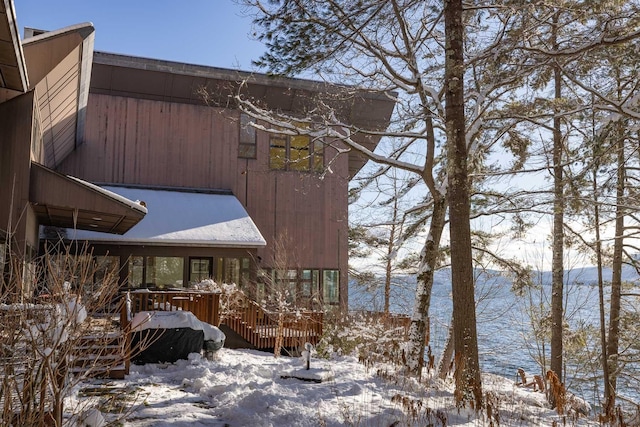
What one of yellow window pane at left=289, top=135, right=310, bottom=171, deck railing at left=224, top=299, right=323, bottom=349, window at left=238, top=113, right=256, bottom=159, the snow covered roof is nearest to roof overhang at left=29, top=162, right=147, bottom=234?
deck railing at left=224, top=299, right=323, bottom=349

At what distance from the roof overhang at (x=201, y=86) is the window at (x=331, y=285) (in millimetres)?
Result: 5181

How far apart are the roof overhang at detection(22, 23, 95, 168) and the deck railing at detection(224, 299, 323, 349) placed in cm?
632

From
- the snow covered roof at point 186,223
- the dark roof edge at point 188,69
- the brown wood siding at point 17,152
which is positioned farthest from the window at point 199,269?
the brown wood siding at point 17,152

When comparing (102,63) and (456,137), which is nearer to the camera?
(456,137)

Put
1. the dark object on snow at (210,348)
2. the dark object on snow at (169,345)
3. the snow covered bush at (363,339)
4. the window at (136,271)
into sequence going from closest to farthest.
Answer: the dark object on snow at (169,345) → the dark object on snow at (210,348) → the snow covered bush at (363,339) → the window at (136,271)

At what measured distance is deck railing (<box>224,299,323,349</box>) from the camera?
12852mm

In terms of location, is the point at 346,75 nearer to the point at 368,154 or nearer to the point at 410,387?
the point at 368,154

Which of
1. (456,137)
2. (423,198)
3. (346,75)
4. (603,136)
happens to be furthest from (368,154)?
(423,198)

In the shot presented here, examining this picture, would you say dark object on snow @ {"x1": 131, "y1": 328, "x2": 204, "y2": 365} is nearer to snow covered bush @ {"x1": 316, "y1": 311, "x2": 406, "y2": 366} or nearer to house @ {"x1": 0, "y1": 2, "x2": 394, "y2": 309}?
snow covered bush @ {"x1": 316, "y1": 311, "x2": 406, "y2": 366}

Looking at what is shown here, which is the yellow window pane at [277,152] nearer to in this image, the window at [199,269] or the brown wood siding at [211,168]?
the brown wood siding at [211,168]

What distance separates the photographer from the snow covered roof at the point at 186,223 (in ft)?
50.4

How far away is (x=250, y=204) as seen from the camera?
62.6 ft

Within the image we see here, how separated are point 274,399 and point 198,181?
1300 cm

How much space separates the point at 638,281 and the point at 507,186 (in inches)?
260
